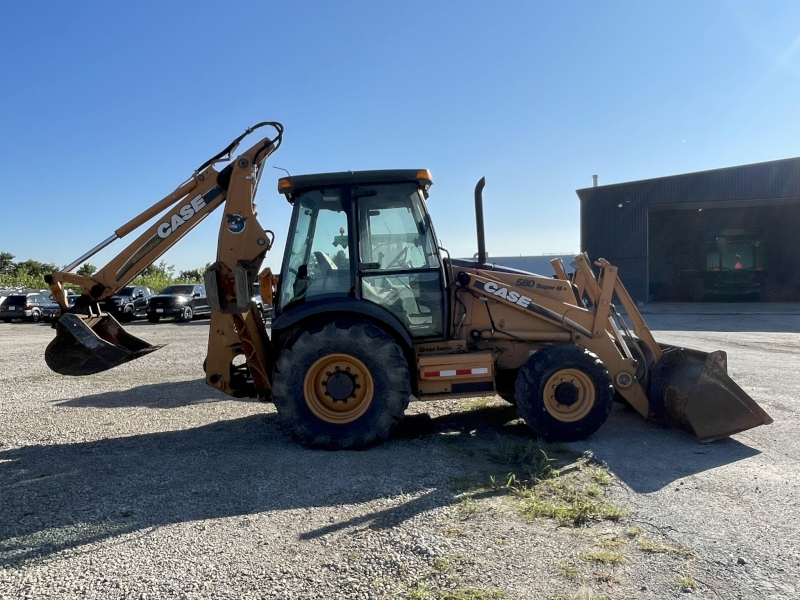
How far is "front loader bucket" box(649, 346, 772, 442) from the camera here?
583 cm

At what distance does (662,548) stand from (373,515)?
5.73 feet

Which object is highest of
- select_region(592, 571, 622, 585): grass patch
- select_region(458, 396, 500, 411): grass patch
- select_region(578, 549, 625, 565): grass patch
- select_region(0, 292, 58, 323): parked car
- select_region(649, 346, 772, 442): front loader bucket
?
select_region(0, 292, 58, 323): parked car

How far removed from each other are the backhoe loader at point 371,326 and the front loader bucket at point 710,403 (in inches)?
0.5

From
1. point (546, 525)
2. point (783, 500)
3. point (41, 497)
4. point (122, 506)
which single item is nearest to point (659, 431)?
point (783, 500)

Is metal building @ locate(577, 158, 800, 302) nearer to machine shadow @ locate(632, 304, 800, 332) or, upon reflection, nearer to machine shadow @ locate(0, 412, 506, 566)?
machine shadow @ locate(632, 304, 800, 332)

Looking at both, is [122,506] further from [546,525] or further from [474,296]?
[474,296]

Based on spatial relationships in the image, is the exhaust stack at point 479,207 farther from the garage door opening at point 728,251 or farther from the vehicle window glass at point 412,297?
the garage door opening at point 728,251

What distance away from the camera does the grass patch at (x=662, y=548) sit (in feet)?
11.5

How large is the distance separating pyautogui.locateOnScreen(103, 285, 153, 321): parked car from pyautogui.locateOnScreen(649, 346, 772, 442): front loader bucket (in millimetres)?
24369

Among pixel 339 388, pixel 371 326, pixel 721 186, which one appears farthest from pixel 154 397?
pixel 721 186

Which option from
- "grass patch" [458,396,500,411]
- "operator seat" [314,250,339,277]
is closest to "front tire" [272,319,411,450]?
"operator seat" [314,250,339,277]

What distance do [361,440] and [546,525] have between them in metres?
2.15

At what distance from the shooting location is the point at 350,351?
Result: 5680 millimetres

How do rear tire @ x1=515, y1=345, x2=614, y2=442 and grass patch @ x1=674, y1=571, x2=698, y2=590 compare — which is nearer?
grass patch @ x1=674, y1=571, x2=698, y2=590
